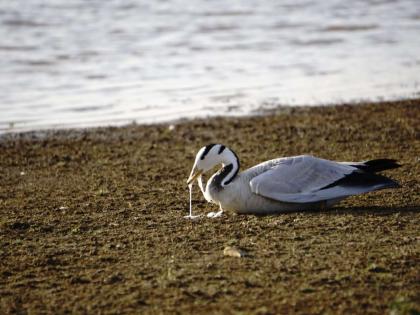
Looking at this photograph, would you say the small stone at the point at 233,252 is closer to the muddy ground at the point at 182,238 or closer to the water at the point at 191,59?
the muddy ground at the point at 182,238

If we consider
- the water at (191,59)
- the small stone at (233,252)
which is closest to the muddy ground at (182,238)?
the small stone at (233,252)

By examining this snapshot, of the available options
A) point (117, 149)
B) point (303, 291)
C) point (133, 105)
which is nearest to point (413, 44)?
point (133, 105)

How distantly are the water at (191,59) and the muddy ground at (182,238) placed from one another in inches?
97.8

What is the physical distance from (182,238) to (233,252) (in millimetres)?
785

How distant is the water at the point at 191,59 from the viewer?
1511 cm

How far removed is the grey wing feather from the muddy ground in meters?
0.20

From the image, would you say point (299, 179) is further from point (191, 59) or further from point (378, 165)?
point (191, 59)

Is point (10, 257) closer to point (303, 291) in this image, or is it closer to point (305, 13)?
point (303, 291)

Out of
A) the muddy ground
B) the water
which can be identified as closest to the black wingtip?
the muddy ground

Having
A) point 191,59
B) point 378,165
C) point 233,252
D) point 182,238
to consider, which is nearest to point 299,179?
point 378,165

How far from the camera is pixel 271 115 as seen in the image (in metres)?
14.0

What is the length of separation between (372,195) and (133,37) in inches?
551

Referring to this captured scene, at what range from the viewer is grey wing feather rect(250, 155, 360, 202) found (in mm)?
8320

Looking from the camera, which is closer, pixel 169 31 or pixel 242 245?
pixel 242 245
